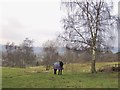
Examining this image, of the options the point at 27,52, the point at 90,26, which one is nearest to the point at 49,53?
the point at 27,52

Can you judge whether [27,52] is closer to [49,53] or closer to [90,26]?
[49,53]

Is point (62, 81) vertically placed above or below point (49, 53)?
below

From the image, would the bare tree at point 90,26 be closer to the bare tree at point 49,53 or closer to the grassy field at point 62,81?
the grassy field at point 62,81

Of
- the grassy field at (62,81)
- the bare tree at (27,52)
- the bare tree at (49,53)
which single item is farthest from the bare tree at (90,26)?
the bare tree at (27,52)

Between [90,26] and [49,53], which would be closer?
[90,26]

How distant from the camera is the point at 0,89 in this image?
1761cm

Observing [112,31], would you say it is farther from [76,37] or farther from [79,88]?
[79,88]

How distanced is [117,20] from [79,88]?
15.6 metres

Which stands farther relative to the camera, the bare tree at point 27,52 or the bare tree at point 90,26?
the bare tree at point 27,52

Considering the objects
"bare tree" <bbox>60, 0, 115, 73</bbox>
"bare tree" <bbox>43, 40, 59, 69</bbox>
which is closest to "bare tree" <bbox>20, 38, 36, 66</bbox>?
"bare tree" <bbox>43, 40, 59, 69</bbox>

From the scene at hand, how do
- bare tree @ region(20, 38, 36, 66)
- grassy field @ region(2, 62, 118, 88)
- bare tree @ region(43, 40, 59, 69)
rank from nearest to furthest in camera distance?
grassy field @ region(2, 62, 118, 88)
bare tree @ region(43, 40, 59, 69)
bare tree @ region(20, 38, 36, 66)

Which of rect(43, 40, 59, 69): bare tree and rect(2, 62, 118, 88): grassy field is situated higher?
rect(43, 40, 59, 69): bare tree

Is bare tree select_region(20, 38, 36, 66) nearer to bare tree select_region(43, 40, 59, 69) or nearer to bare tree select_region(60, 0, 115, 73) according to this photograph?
bare tree select_region(43, 40, 59, 69)

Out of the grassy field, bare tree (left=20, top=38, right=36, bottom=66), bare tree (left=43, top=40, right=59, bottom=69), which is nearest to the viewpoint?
the grassy field
